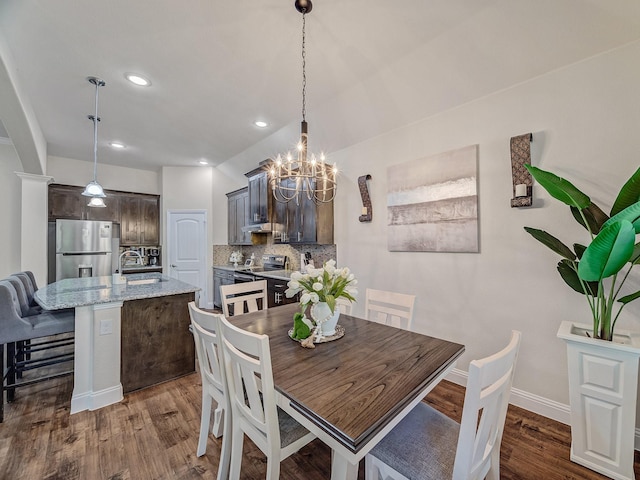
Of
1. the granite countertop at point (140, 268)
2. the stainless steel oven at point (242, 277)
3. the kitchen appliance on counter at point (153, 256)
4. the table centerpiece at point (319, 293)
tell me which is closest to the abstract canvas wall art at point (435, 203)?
the table centerpiece at point (319, 293)

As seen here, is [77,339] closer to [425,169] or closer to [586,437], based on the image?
[425,169]

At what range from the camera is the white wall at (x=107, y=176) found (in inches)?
197

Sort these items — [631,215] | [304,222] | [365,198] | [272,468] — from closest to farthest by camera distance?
[272,468]
[631,215]
[365,198]
[304,222]

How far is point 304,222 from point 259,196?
132 cm

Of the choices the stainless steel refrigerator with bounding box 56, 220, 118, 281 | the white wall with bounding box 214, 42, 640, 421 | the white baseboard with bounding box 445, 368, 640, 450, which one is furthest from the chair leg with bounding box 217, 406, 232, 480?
the stainless steel refrigerator with bounding box 56, 220, 118, 281

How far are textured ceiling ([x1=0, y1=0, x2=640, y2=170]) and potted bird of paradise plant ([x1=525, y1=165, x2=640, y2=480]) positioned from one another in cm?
108

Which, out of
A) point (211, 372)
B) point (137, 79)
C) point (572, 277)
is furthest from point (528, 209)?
point (137, 79)

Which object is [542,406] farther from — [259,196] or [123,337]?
[259,196]

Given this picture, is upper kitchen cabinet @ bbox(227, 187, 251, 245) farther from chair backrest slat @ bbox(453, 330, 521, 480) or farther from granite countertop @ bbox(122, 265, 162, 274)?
chair backrest slat @ bbox(453, 330, 521, 480)

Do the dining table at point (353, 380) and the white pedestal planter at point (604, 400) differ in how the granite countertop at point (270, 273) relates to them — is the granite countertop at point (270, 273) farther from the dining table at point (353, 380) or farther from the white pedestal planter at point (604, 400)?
the white pedestal planter at point (604, 400)

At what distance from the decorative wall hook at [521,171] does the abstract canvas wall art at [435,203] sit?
309 millimetres

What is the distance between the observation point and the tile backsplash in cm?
405

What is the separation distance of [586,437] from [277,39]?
345cm

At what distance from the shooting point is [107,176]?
215 inches
